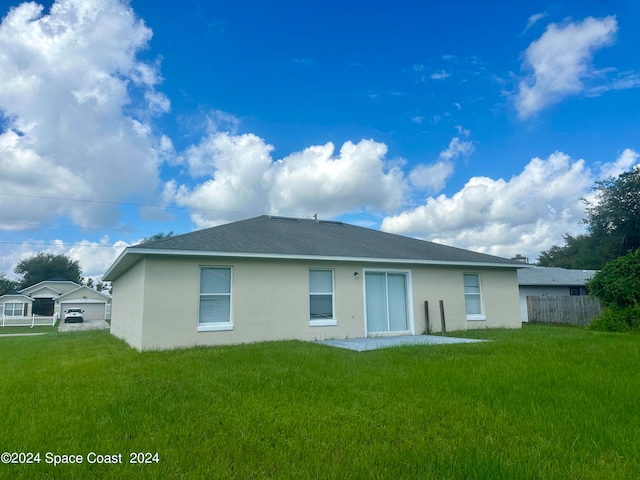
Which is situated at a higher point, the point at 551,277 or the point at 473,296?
the point at 551,277

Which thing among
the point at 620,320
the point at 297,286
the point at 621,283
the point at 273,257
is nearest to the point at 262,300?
the point at 297,286

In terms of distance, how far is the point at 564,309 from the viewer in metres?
20.4

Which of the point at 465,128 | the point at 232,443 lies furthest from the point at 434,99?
the point at 232,443

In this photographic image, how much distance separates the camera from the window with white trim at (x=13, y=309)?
124ft

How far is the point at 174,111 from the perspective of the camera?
1465cm

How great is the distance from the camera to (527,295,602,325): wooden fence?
19172 mm

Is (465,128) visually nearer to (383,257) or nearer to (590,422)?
(383,257)

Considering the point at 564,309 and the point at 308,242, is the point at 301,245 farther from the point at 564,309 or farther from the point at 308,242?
the point at 564,309

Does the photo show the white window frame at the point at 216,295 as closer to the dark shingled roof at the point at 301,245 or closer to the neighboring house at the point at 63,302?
the dark shingled roof at the point at 301,245

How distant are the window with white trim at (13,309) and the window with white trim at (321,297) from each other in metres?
40.4

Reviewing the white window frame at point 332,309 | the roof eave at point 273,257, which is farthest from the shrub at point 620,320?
the white window frame at point 332,309

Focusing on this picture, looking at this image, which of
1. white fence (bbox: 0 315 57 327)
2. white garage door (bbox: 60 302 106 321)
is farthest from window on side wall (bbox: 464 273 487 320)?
white garage door (bbox: 60 302 106 321)

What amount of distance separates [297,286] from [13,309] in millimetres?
40526

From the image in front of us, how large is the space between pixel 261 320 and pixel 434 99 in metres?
10.7
